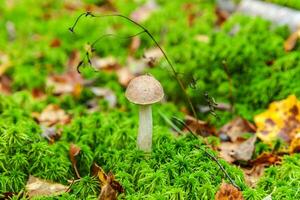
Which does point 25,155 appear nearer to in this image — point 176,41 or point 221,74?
point 221,74

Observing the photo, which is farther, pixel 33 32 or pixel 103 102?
pixel 33 32

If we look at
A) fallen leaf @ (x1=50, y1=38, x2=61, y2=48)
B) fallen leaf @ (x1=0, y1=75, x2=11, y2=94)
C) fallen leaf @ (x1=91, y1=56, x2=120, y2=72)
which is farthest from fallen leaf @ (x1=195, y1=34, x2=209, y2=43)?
fallen leaf @ (x1=0, y1=75, x2=11, y2=94)

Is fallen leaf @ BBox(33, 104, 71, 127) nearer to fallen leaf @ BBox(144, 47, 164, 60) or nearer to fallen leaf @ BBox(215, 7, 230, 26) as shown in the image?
fallen leaf @ BBox(144, 47, 164, 60)

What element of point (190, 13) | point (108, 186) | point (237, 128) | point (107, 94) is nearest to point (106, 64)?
point (107, 94)

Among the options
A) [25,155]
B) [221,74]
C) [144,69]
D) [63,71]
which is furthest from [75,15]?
[25,155]

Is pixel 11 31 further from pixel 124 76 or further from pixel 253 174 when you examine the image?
pixel 253 174

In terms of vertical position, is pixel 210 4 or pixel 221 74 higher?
pixel 210 4

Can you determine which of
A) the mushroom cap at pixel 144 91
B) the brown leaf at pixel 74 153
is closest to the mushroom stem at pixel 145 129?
the mushroom cap at pixel 144 91
